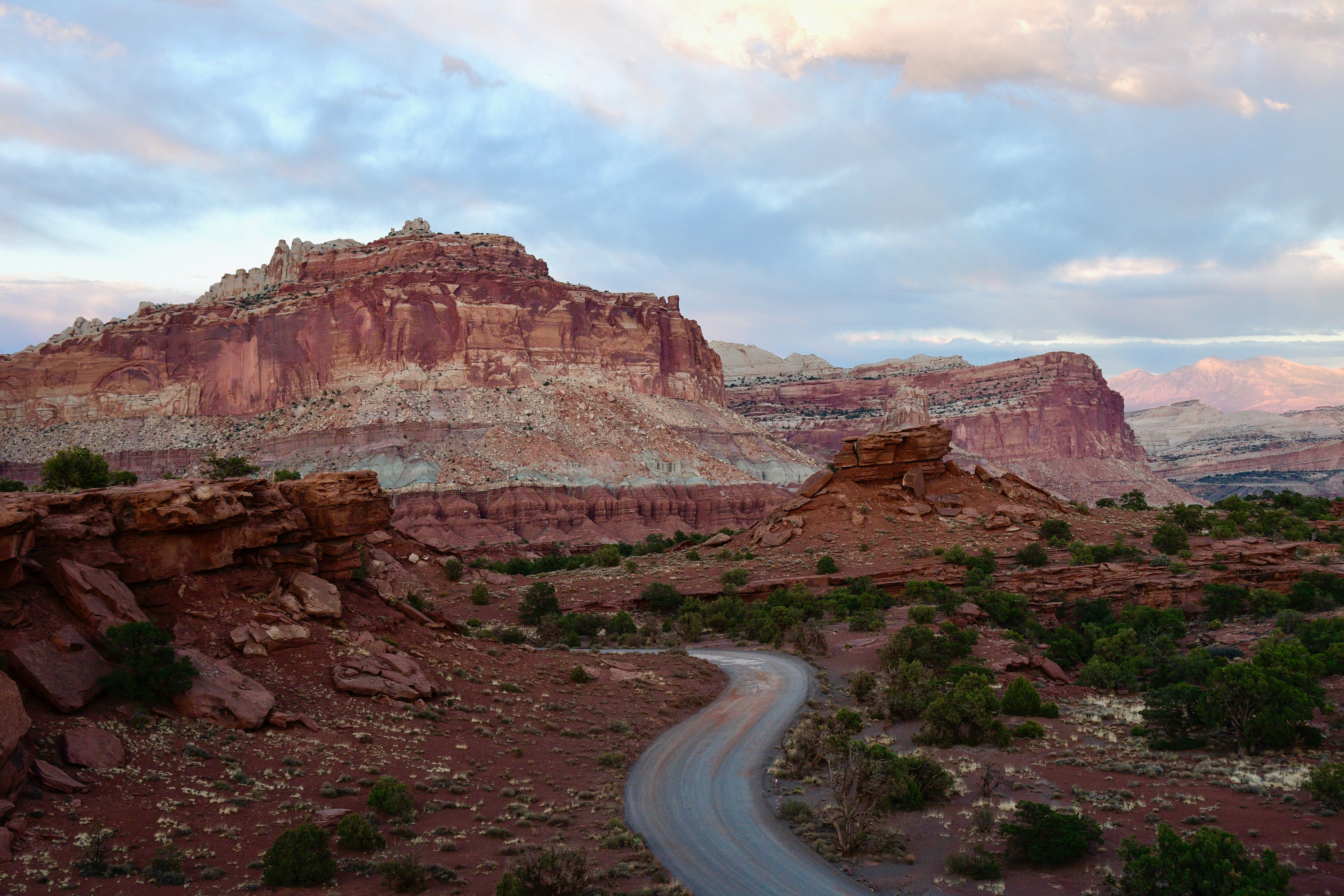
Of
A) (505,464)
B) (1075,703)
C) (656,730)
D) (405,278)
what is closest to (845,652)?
(1075,703)

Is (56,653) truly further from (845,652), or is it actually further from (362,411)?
(362,411)

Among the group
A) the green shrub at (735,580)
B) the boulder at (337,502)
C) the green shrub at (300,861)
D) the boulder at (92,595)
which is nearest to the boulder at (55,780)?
the green shrub at (300,861)

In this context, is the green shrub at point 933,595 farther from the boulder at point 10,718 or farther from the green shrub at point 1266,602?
the boulder at point 10,718

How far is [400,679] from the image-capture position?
72.9 feet

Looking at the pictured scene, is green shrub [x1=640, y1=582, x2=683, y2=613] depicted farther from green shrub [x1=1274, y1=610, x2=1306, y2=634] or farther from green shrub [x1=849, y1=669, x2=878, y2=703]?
green shrub [x1=1274, y1=610, x2=1306, y2=634]

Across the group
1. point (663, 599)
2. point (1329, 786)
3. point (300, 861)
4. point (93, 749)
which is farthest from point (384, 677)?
point (663, 599)

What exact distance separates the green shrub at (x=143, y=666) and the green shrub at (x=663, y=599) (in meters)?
30.4

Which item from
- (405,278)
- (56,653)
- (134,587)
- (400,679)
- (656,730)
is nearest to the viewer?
(56,653)

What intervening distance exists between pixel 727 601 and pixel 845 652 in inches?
387

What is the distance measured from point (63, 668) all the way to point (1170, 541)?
50000mm

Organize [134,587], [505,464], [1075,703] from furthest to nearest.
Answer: [505,464] → [1075,703] → [134,587]

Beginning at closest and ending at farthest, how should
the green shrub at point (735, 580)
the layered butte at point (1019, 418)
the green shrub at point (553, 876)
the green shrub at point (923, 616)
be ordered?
the green shrub at point (553, 876) → the green shrub at point (923, 616) → the green shrub at point (735, 580) → the layered butte at point (1019, 418)

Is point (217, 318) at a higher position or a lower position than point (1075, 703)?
higher

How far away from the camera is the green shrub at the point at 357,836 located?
1386 centimetres
